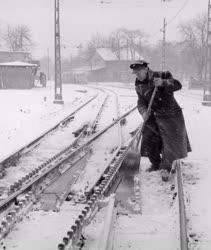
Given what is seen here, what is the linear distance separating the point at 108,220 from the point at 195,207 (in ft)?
5.17

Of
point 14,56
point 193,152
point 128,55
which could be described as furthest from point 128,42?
point 193,152

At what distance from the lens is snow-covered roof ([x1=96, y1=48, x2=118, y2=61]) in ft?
311

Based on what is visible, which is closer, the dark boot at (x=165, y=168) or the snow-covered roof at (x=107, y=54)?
the dark boot at (x=165, y=168)

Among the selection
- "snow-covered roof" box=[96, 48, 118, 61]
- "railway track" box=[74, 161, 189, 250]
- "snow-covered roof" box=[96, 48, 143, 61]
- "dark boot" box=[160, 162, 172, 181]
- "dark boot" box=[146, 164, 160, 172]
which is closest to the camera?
"railway track" box=[74, 161, 189, 250]

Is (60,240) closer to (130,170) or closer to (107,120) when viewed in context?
(130,170)

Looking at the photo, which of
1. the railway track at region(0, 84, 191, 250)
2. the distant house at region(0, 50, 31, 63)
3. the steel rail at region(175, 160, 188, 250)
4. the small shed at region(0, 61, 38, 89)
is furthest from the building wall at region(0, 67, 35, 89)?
the steel rail at region(175, 160, 188, 250)

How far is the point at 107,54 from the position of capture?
96.7m

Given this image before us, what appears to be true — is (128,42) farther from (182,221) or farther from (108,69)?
(182,221)

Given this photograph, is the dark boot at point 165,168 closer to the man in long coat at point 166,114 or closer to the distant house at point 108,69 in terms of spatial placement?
the man in long coat at point 166,114

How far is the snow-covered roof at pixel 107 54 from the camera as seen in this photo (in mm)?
94850

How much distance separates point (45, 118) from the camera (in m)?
17.8

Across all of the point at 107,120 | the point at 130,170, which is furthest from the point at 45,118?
the point at 130,170

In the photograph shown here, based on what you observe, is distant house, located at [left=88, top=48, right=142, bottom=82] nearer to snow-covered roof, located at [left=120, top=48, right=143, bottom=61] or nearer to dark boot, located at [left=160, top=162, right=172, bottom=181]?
snow-covered roof, located at [left=120, top=48, right=143, bottom=61]

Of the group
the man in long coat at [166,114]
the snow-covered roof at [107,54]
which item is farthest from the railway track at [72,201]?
the snow-covered roof at [107,54]
